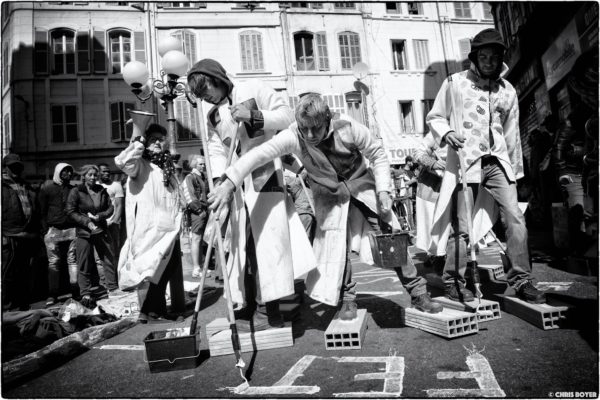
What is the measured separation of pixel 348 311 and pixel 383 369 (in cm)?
74

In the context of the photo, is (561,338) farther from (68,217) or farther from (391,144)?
(391,144)

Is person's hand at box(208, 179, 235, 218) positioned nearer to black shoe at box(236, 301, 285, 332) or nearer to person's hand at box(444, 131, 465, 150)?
black shoe at box(236, 301, 285, 332)

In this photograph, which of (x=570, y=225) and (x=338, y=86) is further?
(x=338, y=86)

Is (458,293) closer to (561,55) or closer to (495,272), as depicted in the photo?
(495,272)

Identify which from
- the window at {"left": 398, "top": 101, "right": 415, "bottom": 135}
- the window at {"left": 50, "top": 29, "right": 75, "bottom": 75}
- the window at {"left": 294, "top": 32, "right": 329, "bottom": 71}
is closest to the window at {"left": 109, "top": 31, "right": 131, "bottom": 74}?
the window at {"left": 50, "top": 29, "right": 75, "bottom": 75}

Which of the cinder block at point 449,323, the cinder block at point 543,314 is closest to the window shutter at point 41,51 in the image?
the cinder block at point 449,323

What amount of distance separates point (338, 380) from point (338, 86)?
21995 millimetres

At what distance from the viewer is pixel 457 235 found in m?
3.52

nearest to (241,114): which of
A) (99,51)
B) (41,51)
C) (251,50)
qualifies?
(251,50)

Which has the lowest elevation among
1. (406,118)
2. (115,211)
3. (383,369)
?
(383,369)

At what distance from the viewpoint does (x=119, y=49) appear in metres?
21.1

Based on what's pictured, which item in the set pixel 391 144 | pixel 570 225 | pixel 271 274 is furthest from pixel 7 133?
pixel 570 225

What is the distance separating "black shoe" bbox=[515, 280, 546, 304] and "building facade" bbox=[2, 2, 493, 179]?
1837 centimetres

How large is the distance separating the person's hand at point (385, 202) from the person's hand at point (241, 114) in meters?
1.21
